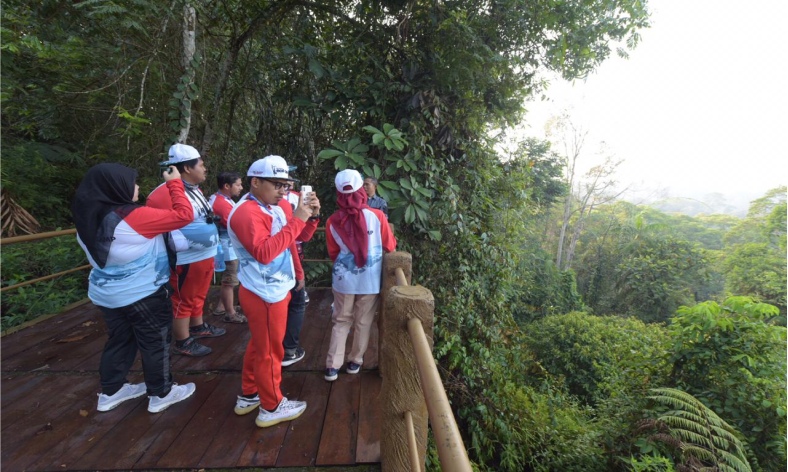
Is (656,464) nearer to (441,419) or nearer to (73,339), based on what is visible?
(441,419)

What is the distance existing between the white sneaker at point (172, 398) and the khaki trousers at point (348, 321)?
3.12 feet

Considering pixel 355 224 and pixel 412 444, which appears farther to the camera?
pixel 355 224

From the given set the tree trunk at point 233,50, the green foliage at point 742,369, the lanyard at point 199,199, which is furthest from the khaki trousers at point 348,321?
the green foliage at point 742,369

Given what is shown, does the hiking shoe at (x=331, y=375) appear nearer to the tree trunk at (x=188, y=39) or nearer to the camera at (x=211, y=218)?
the camera at (x=211, y=218)

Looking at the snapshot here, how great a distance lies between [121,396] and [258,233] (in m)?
1.59

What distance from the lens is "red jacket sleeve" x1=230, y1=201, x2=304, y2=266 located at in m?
1.76

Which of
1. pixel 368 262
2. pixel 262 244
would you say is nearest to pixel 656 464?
pixel 368 262

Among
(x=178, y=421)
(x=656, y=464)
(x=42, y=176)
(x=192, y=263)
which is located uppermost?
(x=42, y=176)

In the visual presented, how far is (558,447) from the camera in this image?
3.94 meters

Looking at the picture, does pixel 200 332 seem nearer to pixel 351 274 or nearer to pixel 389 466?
pixel 351 274

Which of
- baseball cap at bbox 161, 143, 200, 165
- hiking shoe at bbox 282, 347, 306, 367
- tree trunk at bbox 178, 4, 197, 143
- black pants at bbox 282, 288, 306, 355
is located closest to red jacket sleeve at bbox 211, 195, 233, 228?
baseball cap at bbox 161, 143, 200, 165

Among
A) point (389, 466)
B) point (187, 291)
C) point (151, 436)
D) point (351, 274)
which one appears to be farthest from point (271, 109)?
point (389, 466)

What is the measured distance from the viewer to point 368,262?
2.38 meters

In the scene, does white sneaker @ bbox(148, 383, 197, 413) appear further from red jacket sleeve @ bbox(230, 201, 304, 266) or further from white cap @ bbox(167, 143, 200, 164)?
white cap @ bbox(167, 143, 200, 164)
